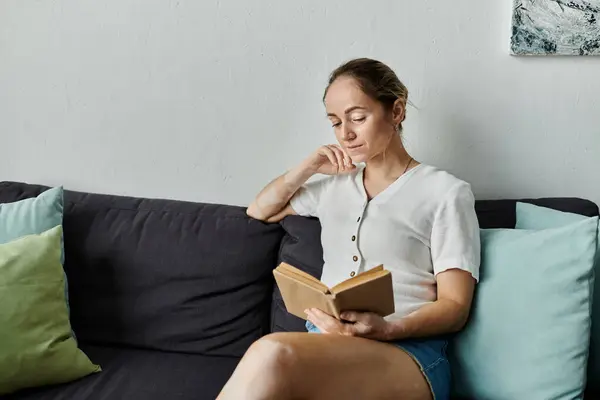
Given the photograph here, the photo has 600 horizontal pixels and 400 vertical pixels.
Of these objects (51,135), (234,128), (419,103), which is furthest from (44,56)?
(419,103)

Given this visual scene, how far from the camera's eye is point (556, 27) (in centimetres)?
194

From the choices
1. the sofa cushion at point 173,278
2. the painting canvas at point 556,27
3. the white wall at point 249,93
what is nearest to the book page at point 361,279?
the sofa cushion at point 173,278

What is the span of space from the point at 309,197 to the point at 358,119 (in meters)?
0.30

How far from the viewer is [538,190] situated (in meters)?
2.05

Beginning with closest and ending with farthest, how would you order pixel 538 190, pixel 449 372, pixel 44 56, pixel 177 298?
pixel 449 372 < pixel 177 298 < pixel 538 190 < pixel 44 56

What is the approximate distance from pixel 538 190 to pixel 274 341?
105 cm

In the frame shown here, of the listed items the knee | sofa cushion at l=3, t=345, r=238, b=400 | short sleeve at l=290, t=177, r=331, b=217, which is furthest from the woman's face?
sofa cushion at l=3, t=345, r=238, b=400

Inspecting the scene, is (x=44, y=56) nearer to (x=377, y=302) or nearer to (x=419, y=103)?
(x=419, y=103)

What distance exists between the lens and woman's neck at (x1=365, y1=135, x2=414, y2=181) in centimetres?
177

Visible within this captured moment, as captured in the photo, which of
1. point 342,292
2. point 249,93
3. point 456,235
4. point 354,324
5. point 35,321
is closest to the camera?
point 342,292

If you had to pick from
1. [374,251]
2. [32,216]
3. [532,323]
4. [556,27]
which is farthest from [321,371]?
[556,27]

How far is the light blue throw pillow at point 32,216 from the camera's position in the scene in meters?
1.89

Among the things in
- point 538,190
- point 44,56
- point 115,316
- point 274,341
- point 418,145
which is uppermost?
point 44,56

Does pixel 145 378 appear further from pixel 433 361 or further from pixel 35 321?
pixel 433 361
